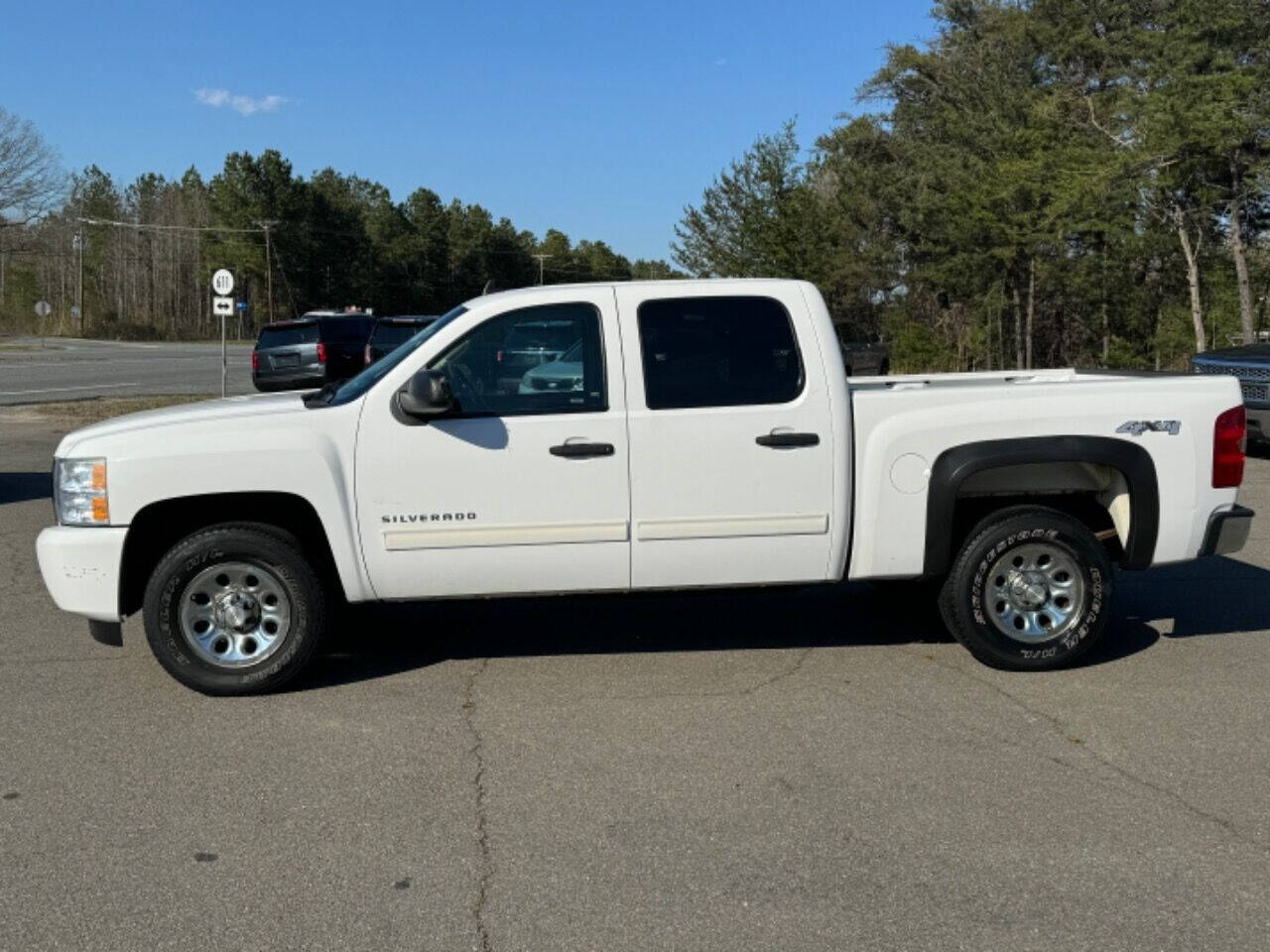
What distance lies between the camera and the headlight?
570cm

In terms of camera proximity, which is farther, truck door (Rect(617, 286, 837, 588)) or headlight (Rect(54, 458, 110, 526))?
truck door (Rect(617, 286, 837, 588))

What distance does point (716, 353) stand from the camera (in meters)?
6.00

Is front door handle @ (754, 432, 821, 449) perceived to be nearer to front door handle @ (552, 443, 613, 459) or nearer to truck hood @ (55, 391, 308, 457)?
front door handle @ (552, 443, 613, 459)

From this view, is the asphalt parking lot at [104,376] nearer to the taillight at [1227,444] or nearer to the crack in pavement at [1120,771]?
the crack in pavement at [1120,771]

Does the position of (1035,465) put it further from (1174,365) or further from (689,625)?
(1174,365)

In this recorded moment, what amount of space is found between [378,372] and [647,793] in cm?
258

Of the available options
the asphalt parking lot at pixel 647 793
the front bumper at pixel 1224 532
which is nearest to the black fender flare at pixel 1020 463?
the front bumper at pixel 1224 532

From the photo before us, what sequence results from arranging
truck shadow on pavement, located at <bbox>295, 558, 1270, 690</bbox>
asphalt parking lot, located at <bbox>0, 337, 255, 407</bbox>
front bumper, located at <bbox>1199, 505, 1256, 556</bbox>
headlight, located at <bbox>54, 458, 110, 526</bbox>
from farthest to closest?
asphalt parking lot, located at <bbox>0, 337, 255, 407</bbox> < truck shadow on pavement, located at <bbox>295, 558, 1270, 690</bbox> < front bumper, located at <bbox>1199, 505, 1256, 556</bbox> < headlight, located at <bbox>54, 458, 110, 526</bbox>

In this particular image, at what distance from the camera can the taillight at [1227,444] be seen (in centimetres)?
612

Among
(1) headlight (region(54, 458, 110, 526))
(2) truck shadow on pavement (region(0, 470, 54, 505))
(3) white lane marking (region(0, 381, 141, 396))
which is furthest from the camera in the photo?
(3) white lane marking (region(0, 381, 141, 396))

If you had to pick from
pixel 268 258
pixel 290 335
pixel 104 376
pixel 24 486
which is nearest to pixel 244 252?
pixel 268 258

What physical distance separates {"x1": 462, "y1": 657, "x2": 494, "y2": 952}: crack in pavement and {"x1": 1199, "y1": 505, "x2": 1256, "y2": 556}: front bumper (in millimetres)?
3690

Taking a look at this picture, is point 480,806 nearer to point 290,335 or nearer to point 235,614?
point 235,614

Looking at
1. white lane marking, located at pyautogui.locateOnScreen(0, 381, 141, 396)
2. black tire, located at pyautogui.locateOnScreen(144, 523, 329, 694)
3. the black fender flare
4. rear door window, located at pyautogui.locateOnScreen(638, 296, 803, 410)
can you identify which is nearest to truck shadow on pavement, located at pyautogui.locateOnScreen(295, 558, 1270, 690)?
black tire, located at pyautogui.locateOnScreen(144, 523, 329, 694)
